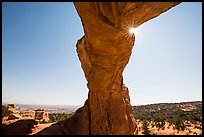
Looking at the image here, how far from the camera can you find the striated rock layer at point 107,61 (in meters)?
7.95

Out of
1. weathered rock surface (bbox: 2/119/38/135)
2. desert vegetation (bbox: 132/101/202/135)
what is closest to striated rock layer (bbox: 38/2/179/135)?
weathered rock surface (bbox: 2/119/38/135)

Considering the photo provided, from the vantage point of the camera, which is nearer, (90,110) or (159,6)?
(159,6)

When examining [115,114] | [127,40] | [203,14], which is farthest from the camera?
[115,114]

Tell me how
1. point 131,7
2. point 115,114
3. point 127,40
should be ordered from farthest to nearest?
point 115,114 → point 127,40 → point 131,7

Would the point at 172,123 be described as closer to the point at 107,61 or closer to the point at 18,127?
the point at 107,61

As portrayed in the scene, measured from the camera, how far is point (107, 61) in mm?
10609

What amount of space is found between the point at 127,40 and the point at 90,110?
4.46 metres

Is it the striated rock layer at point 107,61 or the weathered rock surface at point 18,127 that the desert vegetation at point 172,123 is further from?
the weathered rock surface at point 18,127

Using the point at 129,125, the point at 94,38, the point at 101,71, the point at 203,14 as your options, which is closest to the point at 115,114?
the point at 129,125

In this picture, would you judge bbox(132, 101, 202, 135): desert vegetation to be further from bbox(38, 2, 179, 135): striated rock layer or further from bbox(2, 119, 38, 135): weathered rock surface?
bbox(2, 119, 38, 135): weathered rock surface

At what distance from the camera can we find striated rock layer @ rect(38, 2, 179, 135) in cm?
795

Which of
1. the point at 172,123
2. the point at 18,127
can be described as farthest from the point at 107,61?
the point at 172,123

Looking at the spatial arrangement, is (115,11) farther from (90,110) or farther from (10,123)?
(10,123)

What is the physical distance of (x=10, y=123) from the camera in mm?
11117
